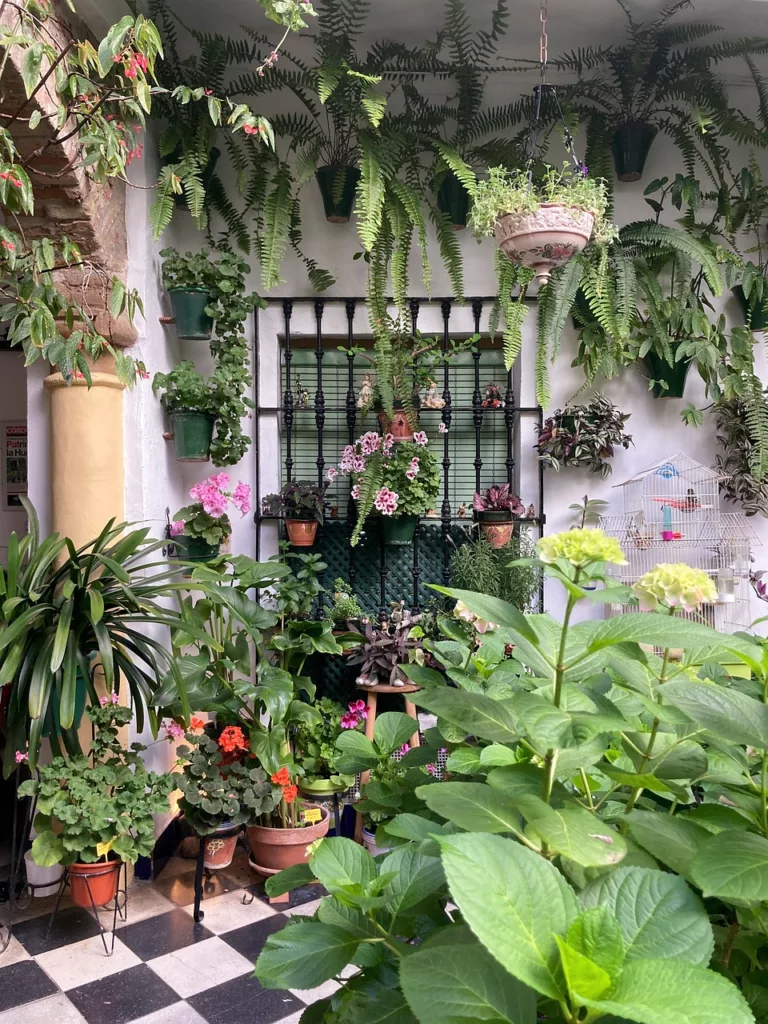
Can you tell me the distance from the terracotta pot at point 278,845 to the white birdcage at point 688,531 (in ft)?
4.73

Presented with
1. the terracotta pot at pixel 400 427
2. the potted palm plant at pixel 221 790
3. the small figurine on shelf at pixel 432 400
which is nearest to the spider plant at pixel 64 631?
the potted palm plant at pixel 221 790

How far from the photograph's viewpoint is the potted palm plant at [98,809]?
7.38 feet

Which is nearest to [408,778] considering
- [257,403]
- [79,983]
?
[79,983]

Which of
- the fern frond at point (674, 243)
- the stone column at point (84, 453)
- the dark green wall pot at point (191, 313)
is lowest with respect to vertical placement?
the stone column at point (84, 453)

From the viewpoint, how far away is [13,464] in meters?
4.09

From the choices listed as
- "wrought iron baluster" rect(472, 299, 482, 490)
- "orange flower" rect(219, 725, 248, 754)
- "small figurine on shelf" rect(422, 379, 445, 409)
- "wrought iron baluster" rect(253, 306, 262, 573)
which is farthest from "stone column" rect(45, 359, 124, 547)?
"wrought iron baluster" rect(472, 299, 482, 490)

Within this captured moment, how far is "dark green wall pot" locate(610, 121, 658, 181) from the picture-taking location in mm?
3137

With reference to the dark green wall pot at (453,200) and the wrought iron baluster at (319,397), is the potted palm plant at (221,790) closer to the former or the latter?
the wrought iron baluster at (319,397)

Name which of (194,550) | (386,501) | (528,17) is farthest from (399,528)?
(528,17)

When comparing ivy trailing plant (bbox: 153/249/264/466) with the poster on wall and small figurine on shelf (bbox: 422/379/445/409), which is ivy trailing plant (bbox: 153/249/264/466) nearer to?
small figurine on shelf (bbox: 422/379/445/409)

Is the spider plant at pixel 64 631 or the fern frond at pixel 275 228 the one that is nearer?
the spider plant at pixel 64 631

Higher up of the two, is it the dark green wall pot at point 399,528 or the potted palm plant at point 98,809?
the dark green wall pot at point 399,528

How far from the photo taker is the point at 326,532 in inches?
133

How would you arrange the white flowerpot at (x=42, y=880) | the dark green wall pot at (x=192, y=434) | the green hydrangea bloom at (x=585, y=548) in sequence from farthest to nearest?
the dark green wall pot at (x=192, y=434)
the white flowerpot at (x=42, y=880)
the green hydrangea bloom at (x=585, y=548)
